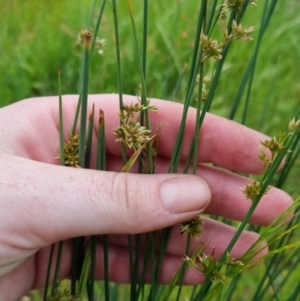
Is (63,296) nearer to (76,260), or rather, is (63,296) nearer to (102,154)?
(76,260)

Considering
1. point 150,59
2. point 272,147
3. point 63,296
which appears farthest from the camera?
point 150,59

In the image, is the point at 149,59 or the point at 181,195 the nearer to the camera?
the point at 181,195

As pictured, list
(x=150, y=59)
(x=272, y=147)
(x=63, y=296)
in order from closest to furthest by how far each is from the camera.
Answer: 1. (x=272, y=147)
2. (x=63, y=296)
3. (x=150, y=59)

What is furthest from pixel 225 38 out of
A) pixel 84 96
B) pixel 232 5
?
pixel 84 96

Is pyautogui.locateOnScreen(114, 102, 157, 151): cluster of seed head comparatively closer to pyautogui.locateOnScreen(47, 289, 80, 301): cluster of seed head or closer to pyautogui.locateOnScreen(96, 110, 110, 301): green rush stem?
pyautogui.locateOnScreen(96, 110, 110, 301): green rush stem

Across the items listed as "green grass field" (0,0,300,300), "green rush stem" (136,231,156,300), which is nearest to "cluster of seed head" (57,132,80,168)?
"green rush stem" (136,231,156,300)

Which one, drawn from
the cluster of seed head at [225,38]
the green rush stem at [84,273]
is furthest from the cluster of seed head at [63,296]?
the cluster of seed head at [225,38]

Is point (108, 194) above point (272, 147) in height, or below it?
below
